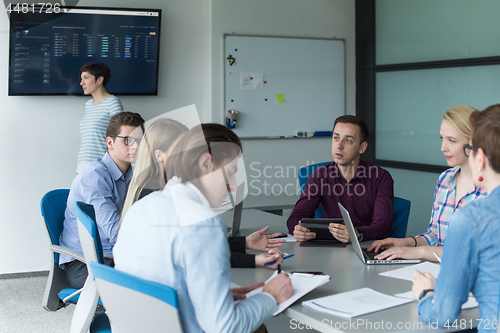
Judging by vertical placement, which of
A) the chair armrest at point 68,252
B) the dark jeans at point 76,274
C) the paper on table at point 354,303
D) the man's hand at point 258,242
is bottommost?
the dark jeans at point 76,274

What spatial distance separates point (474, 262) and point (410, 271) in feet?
2.05

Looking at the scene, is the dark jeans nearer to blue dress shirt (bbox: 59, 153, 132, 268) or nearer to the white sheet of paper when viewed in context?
blue dress shirt (bbox: 59, 153, 132, 268)

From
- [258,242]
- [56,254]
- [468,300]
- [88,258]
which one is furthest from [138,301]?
[56,254]

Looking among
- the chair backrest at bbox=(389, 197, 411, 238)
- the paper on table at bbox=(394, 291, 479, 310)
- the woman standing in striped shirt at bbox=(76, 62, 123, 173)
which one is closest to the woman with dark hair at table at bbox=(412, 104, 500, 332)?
the paper on table at bbox=(394, 291, 479, 310)

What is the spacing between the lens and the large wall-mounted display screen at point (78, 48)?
410 centimetres

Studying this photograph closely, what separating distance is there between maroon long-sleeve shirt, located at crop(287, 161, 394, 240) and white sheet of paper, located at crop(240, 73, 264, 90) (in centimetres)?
212

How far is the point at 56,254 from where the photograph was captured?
7.80 ft

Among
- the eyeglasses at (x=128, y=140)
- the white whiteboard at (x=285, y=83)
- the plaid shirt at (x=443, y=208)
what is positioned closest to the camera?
the plaid shirt at (x=443, y=208)

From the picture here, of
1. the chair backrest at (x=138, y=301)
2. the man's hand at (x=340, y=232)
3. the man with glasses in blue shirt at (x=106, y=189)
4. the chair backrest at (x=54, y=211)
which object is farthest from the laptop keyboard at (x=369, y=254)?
the chair backrest at (x=54, y=211)

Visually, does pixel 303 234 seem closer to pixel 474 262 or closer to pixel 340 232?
pixel 340 232

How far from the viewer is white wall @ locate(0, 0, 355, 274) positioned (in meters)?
4.28

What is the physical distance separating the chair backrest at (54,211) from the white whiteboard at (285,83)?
239cm

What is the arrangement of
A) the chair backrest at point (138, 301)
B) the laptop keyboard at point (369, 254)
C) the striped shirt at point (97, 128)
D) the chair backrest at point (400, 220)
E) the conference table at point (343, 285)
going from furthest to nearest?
the striped shirt at point (97, 128) → the chair backrest at point (400, 220) → the laptop keyboard at point (369, 254) → the conference table at point (343, 285) → the chair backrest at point (138, 301)

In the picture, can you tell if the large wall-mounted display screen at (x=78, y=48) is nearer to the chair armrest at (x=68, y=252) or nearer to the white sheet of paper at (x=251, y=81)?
the white sheet of paper at (x=251, y=81)
